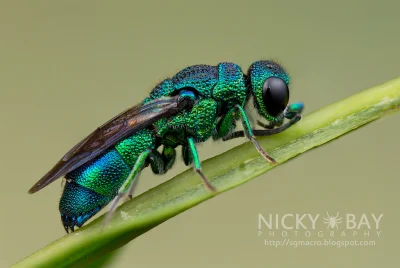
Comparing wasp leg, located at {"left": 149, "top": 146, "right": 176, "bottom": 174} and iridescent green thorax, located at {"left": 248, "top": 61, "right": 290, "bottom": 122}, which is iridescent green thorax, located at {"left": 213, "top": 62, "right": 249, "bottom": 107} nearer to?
iridescent green thorax, located at {"left": 248, "top": 61, "right": 290, "bottom": 122}

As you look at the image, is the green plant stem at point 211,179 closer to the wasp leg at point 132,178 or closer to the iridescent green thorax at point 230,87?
the wasp leg at point 132,178

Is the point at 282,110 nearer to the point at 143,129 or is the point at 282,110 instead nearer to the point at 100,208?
the point at 143,129

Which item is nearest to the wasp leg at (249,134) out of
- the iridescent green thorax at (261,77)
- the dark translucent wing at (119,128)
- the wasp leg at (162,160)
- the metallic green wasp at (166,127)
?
the metallic green wasp at (166,127)

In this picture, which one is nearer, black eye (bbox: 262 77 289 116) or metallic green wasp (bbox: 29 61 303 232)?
metallic green wasp (bbox: 29 61 303 232)

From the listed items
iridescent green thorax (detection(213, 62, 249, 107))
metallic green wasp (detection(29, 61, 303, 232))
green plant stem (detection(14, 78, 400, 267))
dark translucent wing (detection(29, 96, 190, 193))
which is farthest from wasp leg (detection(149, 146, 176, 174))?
green plant stem (detection(14, 78, 400, 267))

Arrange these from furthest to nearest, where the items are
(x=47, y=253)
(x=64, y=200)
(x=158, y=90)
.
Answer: (x=158, y=90) → (x=64, y=200) → (x=47, y=253)

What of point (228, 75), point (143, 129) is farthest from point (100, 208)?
point (228, 75)
